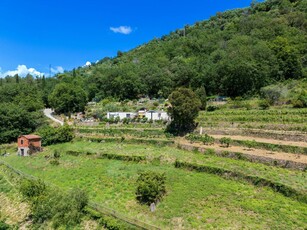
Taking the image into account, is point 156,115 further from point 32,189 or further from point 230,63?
point 32,189

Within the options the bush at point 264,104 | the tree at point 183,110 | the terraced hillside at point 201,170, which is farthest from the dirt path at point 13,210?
the bush at point 264,104

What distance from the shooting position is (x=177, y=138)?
123ft

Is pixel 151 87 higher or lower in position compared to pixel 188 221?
higher

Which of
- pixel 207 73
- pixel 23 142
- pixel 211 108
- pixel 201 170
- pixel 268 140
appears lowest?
pixel 201 170

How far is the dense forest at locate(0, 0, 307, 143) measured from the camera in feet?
168

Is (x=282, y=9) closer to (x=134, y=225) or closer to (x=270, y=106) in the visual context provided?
(x=270, y=106)

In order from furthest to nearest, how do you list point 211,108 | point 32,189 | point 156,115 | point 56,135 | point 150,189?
point 156,115, point 211,108, point 56,135, point 32,189, point 150,189

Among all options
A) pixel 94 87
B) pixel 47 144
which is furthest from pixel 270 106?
pixel 94 87

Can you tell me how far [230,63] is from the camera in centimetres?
5309

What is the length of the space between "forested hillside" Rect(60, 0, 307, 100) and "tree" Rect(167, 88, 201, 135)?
17.9 m

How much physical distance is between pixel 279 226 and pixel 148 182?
10.1 metres

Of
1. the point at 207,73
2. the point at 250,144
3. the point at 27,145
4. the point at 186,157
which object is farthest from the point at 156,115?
the point at 27,145

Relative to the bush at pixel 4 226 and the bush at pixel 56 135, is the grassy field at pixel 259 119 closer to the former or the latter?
the bush at pixel 56 135

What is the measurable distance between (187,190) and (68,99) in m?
45.9
